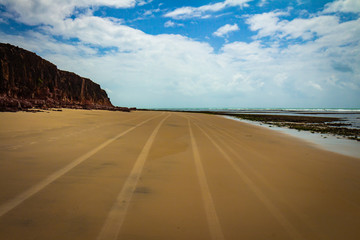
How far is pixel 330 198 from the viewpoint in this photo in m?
2.87

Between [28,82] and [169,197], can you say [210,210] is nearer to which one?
[169,197]

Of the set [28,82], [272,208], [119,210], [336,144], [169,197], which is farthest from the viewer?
[28,82]

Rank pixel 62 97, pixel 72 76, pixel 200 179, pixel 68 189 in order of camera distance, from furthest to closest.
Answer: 1. pixel 72 76
2. pixel 62 97
3. pixel 200 179
4. pixel 68 189

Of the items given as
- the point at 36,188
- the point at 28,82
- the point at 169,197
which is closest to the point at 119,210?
the point at 169,197

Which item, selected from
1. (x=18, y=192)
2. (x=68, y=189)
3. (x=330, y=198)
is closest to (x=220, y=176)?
(x=330, y=198)

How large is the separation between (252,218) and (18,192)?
120 inches

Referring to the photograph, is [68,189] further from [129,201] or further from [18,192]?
[129,201]

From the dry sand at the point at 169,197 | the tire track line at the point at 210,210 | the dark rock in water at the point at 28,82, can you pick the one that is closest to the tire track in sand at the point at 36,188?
the dry sand at the point at 169,197

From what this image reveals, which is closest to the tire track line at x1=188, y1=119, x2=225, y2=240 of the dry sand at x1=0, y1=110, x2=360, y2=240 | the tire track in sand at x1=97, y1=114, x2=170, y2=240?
the dry sand at x1=0, y1=110, x2=360, y2=240

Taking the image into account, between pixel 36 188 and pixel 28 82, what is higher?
pixel 28 82

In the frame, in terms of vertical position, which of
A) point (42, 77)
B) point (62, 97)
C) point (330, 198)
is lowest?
point (330, 198)

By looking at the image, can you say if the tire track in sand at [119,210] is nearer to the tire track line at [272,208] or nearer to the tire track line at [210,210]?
the tire track line at [210,210]

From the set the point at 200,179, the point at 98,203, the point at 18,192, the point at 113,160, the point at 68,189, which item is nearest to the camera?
the point at 98,203

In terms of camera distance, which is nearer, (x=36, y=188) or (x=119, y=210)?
(x=119, y=210)
